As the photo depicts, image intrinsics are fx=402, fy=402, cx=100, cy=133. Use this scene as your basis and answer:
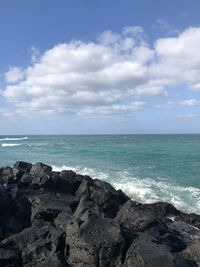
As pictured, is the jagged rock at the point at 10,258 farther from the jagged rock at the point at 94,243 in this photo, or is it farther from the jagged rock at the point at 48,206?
the jagged rock at the point at 48,206

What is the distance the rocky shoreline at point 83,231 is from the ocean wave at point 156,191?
388 centimetres

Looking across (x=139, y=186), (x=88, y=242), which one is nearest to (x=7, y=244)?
(x=88, y=242)

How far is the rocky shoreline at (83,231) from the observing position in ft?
35.0

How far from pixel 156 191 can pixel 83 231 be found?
1619 centimetres

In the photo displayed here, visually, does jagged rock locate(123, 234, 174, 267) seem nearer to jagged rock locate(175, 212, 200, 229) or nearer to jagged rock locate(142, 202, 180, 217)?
jagged rock locate(175, 212, 200, 229)

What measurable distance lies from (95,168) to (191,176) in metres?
9.42

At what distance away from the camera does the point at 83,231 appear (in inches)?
437

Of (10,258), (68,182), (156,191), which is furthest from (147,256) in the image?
(156,191)

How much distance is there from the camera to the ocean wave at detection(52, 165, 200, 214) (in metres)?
23.6

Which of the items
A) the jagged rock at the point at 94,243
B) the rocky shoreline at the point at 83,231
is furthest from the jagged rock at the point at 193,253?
the jagged rock at the point at 94,243

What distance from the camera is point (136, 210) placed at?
14.8 meters

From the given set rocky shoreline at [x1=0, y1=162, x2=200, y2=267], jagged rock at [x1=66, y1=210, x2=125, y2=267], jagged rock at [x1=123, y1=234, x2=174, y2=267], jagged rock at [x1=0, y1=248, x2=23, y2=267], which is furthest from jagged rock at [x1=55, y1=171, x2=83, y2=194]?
jagged rock at [x1=123, y1=234, x2=174, y2=267]

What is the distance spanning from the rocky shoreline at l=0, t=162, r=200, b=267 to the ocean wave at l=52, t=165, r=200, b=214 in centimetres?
388

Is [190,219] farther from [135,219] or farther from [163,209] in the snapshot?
[135,219]
